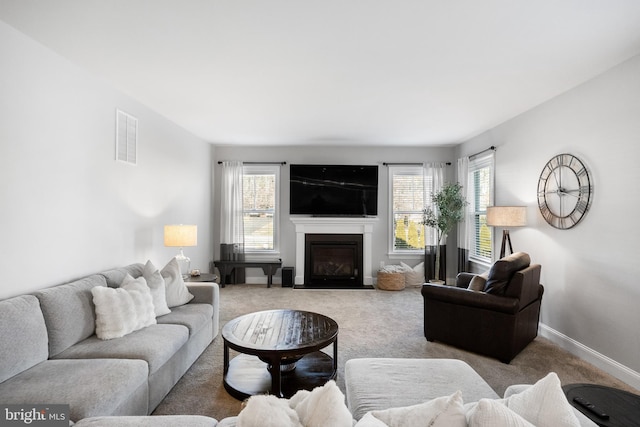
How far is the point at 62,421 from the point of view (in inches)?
59.0

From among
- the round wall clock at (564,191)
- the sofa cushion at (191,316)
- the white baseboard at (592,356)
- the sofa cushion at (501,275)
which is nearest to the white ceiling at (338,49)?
the round wall clock at (564,191)

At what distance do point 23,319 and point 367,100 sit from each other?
3439mm

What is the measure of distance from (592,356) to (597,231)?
1.15 meters

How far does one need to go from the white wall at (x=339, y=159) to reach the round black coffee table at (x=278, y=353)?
334 centimetres

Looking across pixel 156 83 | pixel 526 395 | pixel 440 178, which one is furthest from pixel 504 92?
pixel 156 83

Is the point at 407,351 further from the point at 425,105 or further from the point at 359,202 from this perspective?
the point at 359,202

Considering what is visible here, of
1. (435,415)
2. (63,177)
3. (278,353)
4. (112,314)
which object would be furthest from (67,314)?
(435,415)

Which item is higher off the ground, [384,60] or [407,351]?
[384,60]

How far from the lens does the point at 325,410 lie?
1.00 m

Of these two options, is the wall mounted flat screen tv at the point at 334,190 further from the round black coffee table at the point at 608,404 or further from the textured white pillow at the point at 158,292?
the round black coffee table at the point at 608,404

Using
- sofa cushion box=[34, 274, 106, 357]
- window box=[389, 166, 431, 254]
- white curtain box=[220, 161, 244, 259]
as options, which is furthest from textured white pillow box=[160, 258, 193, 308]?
window box=[389, 166, 431, 254]

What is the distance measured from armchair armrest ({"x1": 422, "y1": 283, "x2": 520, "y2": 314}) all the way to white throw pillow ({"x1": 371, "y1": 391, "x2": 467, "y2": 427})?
2.31 metres

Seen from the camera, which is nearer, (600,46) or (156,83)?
(600,46)

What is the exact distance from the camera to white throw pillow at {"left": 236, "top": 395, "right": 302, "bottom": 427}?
3.01 feet
